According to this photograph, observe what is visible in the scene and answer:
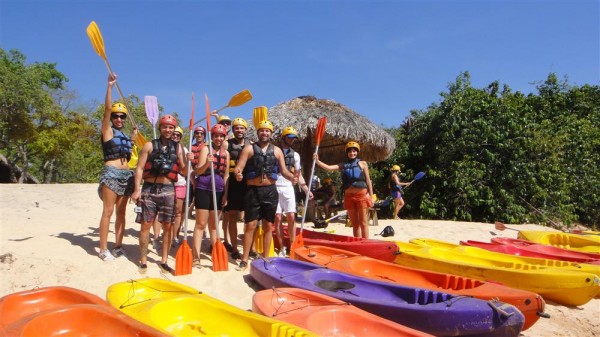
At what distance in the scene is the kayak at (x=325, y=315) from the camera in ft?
8.48

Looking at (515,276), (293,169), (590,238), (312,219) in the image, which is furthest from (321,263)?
(590,238)

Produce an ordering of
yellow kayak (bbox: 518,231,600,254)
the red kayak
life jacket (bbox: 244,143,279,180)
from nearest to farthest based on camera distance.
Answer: life jacket (bbox: 244,143,279,180), the red kayak, yellow kayak (bbox: 518,231,600,254)

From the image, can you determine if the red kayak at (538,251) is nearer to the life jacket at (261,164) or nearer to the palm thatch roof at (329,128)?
the life jacket at (261,164)

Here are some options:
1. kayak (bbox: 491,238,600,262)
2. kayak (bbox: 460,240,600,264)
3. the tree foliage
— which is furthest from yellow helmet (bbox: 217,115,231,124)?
the tree foliage

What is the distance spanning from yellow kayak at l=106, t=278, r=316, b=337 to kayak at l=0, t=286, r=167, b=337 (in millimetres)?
264

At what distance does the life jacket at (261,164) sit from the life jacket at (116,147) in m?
1.39

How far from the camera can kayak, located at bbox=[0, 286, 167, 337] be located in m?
2.03

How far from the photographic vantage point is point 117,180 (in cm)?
443

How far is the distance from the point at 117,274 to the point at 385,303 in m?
2.69

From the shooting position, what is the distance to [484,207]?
36.7ft

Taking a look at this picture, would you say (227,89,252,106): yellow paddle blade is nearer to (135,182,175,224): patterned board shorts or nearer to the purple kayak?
(135,182,175,224): patterned board shorts

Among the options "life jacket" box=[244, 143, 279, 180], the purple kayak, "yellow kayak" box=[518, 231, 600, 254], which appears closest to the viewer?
the purple kayak

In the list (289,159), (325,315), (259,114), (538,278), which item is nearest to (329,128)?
(259,114)

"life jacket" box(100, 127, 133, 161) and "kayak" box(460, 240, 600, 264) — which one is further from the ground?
"life jacket" box(100, 127, 133, 161)
